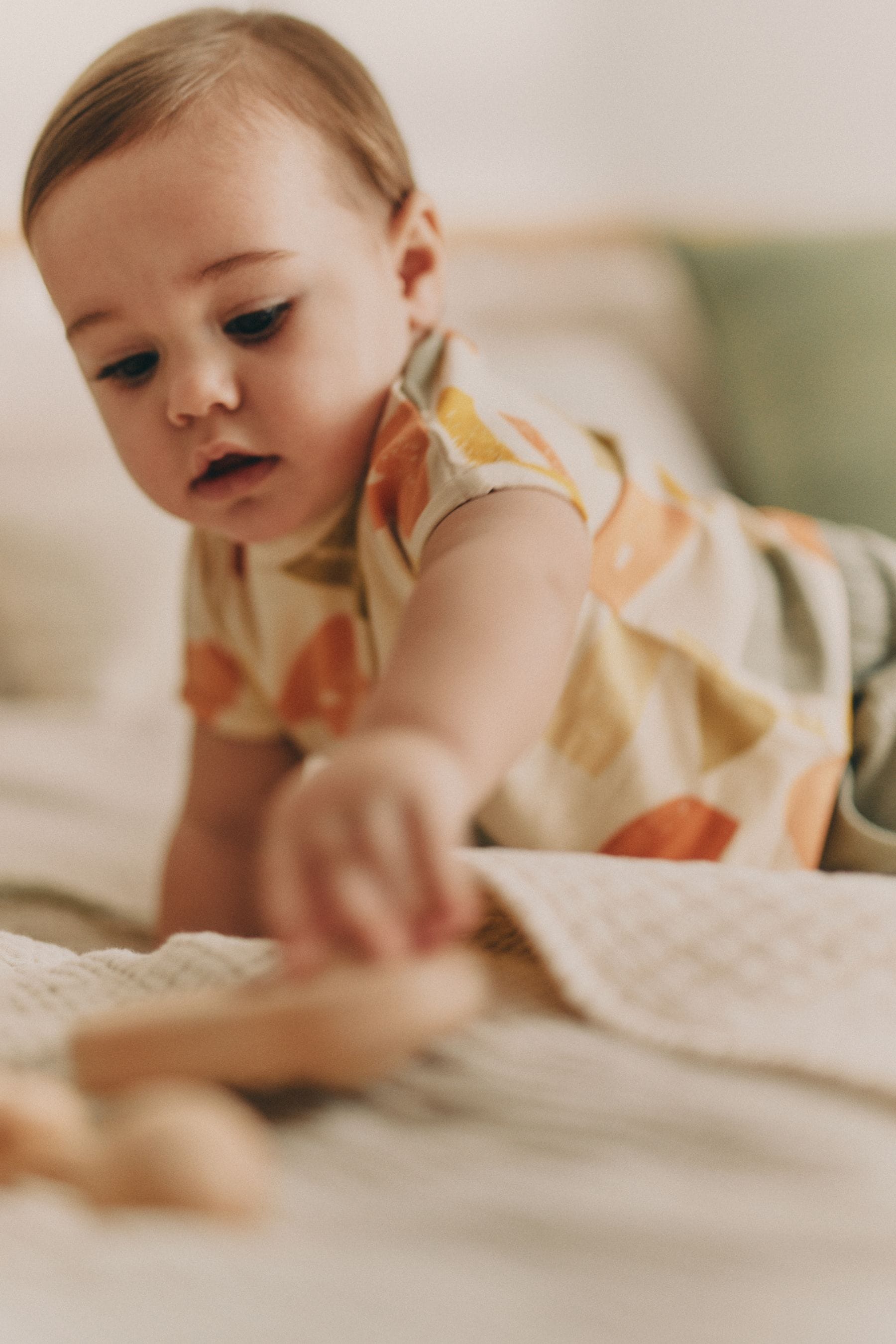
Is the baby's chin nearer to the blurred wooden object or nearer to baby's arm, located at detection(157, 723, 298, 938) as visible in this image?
baby's arm, located at detection(157, 723, 298, 938)

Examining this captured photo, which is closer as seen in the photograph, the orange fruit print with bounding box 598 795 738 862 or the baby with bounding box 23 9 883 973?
the baby with bounding box 23 9 883 973

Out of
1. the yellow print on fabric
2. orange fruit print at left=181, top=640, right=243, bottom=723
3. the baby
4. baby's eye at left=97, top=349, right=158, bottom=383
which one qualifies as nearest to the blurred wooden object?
the baby

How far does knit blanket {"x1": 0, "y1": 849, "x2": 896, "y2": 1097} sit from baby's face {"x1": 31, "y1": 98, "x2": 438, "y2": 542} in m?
0.26

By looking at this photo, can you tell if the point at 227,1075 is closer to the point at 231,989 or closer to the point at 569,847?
the point at 231,989

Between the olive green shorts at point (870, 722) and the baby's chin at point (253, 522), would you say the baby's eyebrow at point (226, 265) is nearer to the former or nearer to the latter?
the baby's chin at point (253, 522)

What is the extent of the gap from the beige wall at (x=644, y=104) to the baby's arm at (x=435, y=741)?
1.27 metres

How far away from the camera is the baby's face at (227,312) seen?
0.55 meters

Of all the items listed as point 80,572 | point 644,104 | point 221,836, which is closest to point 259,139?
point 221,836

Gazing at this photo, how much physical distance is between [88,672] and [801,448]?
740 millimetres

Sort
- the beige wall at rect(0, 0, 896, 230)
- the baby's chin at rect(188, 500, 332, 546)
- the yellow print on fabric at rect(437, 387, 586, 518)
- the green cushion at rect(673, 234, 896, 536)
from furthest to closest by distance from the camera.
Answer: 1. the beige wall at rect(0, 0, 896, 230)
2. the green cushion at rect(673, 234, 896, 536)
3. the baby's chin at rect(188, 500, 332, 546)
4. the yellow print on fabric at rect(437, 387, 586, 518)

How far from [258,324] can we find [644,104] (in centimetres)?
142

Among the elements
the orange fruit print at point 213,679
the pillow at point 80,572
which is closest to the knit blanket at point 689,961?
the orange fruit print at point 213,679

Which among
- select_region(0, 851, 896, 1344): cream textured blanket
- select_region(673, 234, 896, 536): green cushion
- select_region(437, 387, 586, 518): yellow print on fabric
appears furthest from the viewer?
select_region(673, 234, 896, 536): green cushion

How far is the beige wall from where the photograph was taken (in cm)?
162
